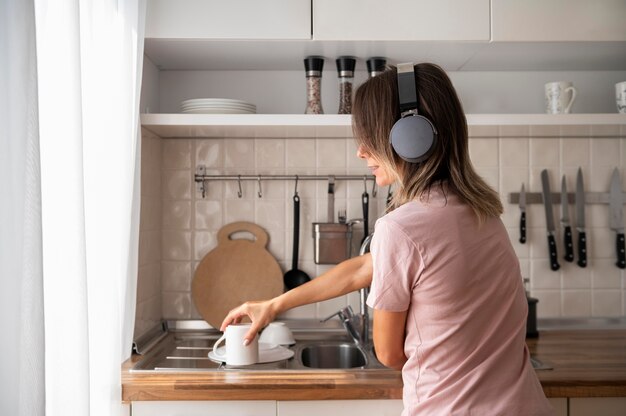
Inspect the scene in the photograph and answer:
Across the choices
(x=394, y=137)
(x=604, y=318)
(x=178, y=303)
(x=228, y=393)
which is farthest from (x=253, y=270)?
(x=604, y=318)

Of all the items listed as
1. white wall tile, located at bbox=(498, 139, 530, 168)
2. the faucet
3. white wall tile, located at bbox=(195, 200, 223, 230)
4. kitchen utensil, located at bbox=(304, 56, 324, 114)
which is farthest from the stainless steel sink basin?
white wall tile, located at bbox=(498, 139, 530, 168)

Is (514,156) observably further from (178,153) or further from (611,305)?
(178,153)

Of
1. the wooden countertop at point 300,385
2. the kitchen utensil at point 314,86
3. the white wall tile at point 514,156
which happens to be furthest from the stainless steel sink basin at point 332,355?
the white wall tile at point 514,156

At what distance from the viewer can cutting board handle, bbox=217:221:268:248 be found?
2.20 m

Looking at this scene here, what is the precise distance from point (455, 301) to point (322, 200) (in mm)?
1153

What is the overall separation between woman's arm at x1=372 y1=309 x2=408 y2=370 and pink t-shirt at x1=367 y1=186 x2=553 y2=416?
A: 0.03 meters

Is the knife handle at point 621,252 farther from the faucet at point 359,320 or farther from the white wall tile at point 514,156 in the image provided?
the faucet at point 359,320

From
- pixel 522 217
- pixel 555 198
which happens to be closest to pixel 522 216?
pixel 522 217

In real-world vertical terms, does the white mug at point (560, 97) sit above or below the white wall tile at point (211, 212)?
above

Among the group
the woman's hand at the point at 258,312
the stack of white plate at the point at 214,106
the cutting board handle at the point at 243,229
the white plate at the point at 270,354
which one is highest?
the stack of white plate at the point at 214,106

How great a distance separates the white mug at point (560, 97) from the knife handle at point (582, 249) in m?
0.49

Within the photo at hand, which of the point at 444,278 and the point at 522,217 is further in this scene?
the point at 522,217

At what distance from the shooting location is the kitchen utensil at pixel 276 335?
1.93m

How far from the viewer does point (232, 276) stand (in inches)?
86.2
